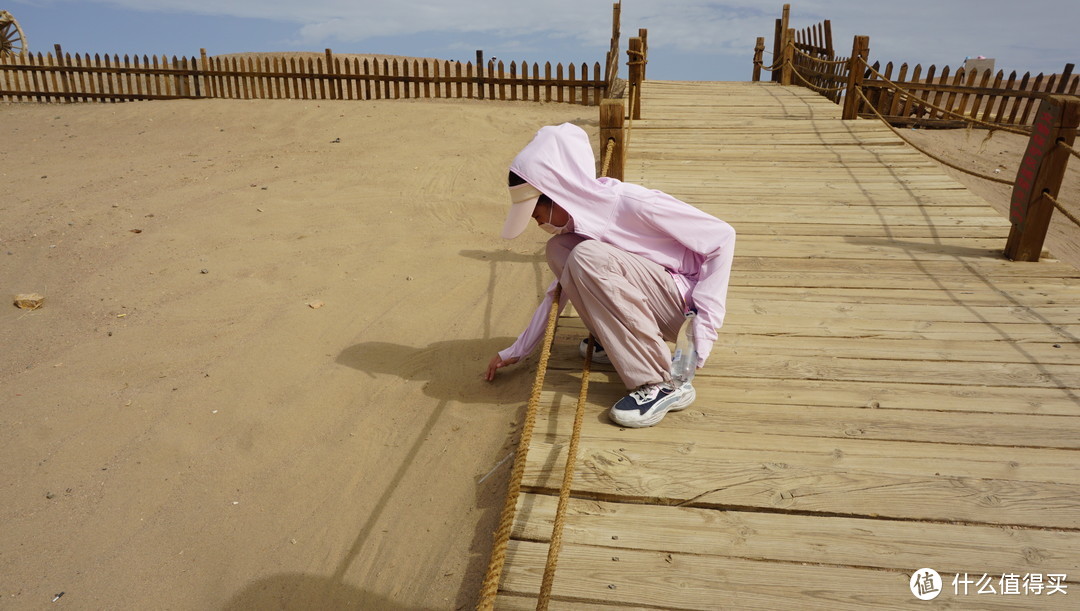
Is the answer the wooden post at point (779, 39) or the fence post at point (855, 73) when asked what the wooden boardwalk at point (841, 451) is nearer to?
the fence post at point (855, 73)

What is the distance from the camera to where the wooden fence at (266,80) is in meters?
11.9

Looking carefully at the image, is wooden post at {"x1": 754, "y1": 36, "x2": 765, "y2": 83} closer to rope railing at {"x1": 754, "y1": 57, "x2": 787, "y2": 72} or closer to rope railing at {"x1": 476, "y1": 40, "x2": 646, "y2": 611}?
rope railing at {"x1": 754, "y1": 57, "x2": 787, "y2": 72}

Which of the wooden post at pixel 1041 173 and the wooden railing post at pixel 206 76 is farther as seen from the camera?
the wooden railing post at pixel 206 76

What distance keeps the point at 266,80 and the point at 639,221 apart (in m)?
11.8

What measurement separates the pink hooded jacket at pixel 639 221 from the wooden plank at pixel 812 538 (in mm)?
650

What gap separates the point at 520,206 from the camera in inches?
97.0

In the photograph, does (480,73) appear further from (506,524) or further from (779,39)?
(506,524)

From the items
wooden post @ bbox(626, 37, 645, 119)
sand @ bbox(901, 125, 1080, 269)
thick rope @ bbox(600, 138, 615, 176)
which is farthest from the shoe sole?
sand @ bbox(901, 125, 1080, 269)

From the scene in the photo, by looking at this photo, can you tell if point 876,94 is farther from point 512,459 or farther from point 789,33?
point 512,459

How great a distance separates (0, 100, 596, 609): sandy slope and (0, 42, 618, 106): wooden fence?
4.62 m

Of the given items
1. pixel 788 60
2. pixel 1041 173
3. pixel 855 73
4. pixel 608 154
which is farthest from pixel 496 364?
pixel 788 60

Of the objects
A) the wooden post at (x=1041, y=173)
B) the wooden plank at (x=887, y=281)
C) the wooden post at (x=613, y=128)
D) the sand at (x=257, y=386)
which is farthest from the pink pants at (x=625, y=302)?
the wooden post at (x=1041, y=173)

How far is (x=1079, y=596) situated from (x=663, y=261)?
1599 millimetres

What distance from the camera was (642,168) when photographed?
20.3ft
